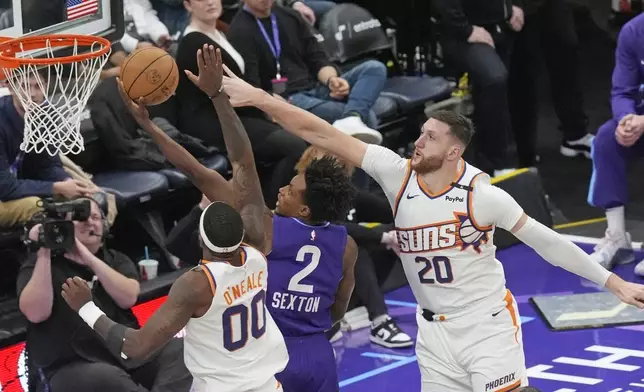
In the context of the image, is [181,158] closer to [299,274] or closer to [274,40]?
[299,274]

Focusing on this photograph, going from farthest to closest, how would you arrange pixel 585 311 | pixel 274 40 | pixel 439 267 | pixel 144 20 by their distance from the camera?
pixel 144 20, pixel 274 40, pixel 585 311, pixel 439 267

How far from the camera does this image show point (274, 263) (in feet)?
18.9

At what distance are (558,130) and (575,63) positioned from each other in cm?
107

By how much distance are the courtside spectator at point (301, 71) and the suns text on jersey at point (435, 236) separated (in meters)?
3.26

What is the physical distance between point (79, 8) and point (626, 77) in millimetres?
4274

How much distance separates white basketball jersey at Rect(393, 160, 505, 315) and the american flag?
6.92 feet

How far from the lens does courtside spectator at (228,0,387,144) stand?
896cm

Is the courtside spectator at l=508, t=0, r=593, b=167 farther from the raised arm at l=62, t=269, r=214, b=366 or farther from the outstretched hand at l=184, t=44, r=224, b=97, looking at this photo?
the raised arm at l=62, t=269, r=214, b=366

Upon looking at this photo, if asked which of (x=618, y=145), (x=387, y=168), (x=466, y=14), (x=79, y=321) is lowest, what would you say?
(x=79, y=321)

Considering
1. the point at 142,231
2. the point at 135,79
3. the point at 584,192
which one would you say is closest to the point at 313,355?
the point at 135,79

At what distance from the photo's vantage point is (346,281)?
5930 mm

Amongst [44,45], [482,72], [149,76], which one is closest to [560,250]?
[149,76]

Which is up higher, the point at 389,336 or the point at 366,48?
the point at 366,48

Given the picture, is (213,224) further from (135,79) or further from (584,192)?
(584,192)
